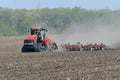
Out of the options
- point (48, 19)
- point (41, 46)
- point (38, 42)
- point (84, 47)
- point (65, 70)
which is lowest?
point (65, 70)

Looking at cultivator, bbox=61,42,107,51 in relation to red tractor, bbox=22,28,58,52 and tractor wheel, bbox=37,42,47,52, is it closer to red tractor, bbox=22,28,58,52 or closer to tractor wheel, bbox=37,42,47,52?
red tractor, bbox=22,28,58,52

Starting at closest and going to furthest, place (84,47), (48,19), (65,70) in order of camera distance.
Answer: (65,70) → (84,47) → (48,19)

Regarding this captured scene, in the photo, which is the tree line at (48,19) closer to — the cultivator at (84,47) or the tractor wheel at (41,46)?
the cultivator at (84,47)

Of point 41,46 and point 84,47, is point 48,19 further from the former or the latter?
point 84,47

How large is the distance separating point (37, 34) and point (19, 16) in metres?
88.9

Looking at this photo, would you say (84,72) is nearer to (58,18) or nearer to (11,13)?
(58,18)

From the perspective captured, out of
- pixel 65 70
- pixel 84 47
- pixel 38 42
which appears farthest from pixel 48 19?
pixel 65 70

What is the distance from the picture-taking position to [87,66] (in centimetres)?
2081

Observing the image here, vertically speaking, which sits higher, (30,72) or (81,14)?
(81,14)

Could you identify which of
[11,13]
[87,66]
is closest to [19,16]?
[11,13]

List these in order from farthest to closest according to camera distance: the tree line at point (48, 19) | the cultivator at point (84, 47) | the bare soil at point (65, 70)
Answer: the tree line at point (48, 19), the cultivator at point (84, 47), the bare soil at point (65, 70)

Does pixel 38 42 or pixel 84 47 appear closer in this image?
pixel 84 47

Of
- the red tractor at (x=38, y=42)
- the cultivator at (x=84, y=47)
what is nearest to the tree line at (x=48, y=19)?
the cultivator at (x=84, y=47)

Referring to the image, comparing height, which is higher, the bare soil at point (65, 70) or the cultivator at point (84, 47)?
the cultivator at point (84, 47)
